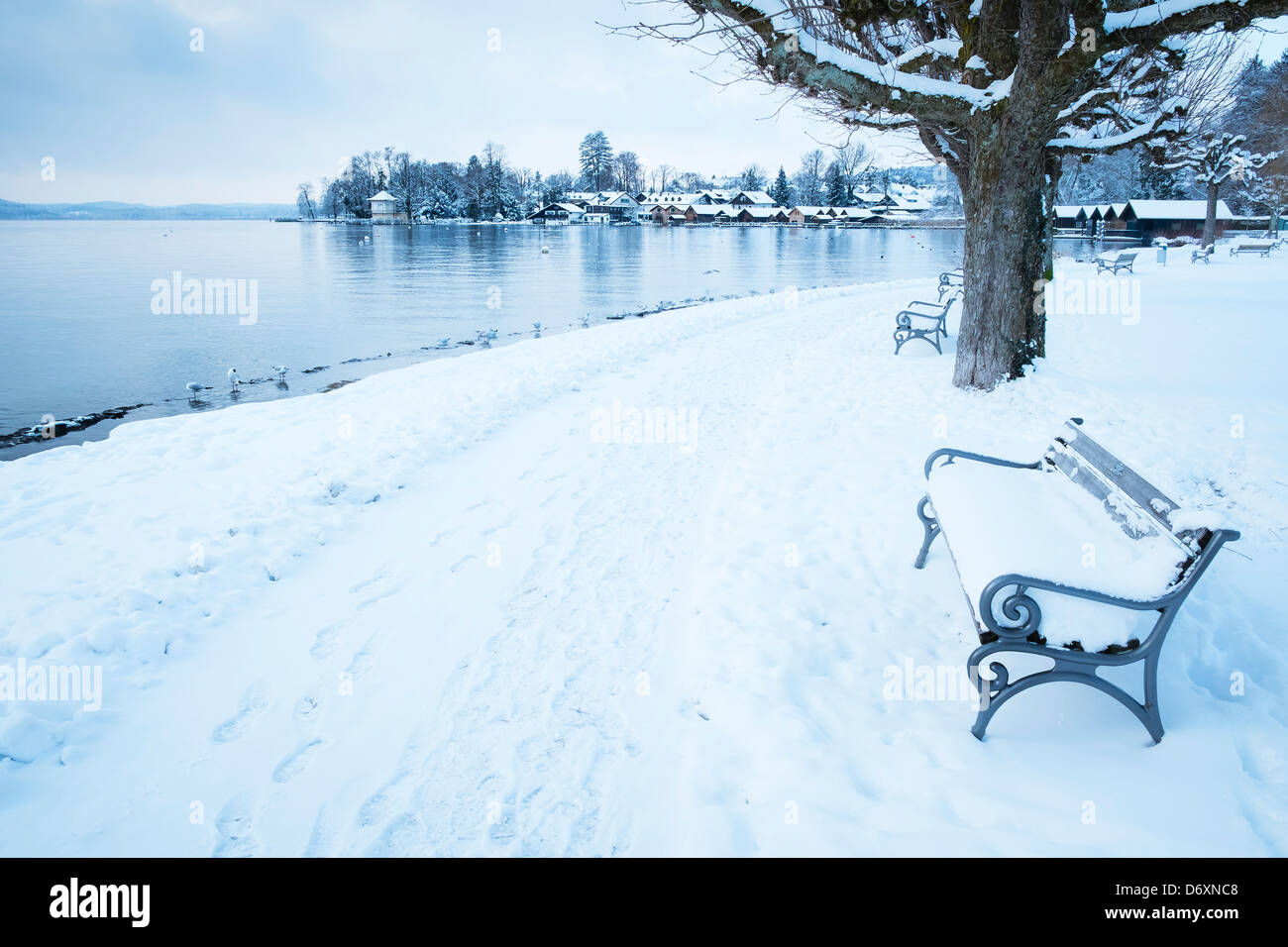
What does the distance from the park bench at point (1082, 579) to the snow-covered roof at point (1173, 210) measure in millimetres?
69878

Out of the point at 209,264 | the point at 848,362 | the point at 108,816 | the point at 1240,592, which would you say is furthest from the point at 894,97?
the point at 209,264

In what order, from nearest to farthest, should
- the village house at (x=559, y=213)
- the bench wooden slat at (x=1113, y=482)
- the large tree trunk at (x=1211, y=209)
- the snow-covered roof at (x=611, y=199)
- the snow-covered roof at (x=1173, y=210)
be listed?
the bench wooden slat at (x=1113, y=482) < the large tree trunk at (x=1211, y=209) < the snow-covered roof at (x=1173, y=210) < the village house at (x=559, y=213) < the snow-covered roof at (x=611, y=199)

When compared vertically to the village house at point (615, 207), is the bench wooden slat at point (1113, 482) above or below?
below

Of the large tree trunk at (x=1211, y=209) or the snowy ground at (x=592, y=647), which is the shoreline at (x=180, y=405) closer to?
the snowy ground at (x=592, y=647)

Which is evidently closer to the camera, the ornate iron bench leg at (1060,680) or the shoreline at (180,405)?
the ornate iron bench leg at (1060,680)

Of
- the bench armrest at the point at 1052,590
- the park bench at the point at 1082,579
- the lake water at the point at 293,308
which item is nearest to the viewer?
the bench armrest at the point at 1052,590

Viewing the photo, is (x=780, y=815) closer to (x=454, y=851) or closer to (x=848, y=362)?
(x=454, y=851)

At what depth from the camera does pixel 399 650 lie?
13.2 ft

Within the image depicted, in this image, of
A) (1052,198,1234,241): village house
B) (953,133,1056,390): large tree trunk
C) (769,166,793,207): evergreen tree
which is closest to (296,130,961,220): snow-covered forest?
(769,166,793,207): evergreen tree

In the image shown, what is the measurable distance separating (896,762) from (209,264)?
53182mm

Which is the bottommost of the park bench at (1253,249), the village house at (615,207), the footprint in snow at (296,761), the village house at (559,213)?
the footprint in snow at (296,761)

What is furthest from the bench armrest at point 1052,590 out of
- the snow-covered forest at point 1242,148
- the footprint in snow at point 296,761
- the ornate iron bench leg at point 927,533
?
the snow-covered forest at point 1242,148

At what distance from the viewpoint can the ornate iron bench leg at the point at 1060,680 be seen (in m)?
2.91

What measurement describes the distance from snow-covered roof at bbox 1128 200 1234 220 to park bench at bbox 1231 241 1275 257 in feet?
92.8
